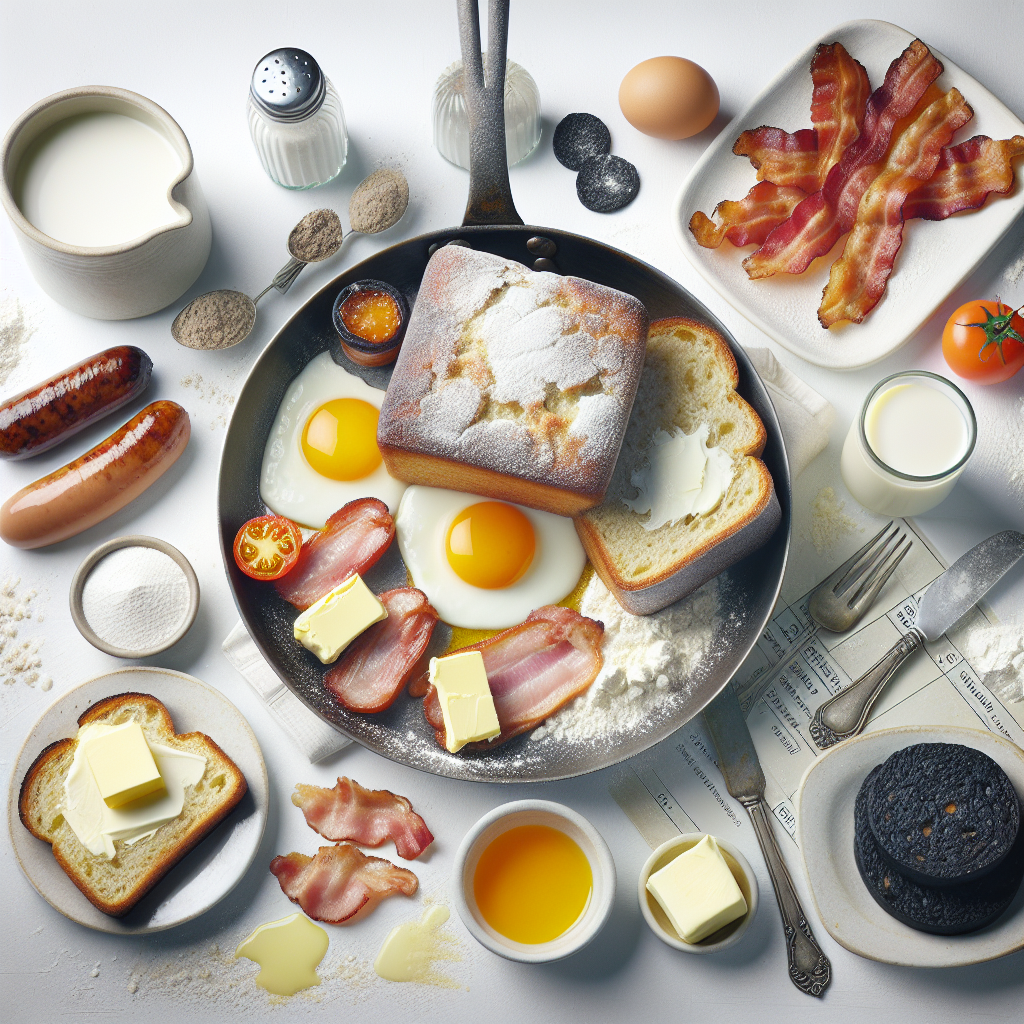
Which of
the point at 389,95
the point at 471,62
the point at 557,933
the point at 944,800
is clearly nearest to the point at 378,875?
the point at 557,933

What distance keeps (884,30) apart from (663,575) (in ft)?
5.42

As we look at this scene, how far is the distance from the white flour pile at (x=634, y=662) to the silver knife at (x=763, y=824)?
15 cm

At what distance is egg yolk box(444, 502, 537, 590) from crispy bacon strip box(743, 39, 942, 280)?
37.5 inches

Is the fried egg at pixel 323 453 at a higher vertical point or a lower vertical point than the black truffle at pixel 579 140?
lower

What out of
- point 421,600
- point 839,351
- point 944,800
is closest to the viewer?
point 944,800

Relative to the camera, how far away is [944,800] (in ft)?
7.10

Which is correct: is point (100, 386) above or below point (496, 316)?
below

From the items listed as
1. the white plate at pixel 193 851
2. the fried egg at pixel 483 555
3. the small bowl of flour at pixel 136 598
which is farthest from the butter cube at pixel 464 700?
the small bowl of flour at pixel 136 598

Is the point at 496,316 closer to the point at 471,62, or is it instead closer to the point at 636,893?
the point at 471,62

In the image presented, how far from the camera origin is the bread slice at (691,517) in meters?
2.24

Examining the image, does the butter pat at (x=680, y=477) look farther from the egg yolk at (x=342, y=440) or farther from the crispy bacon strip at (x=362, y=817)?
the crispy bacon strip at (x=362, y=817)

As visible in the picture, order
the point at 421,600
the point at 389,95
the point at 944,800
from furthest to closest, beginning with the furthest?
1. the point at 389,95
2. the point at 421,600
3. the point at 944,800

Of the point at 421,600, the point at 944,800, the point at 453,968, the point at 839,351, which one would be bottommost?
the point at 453,968

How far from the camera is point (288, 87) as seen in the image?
2379 millimetres
